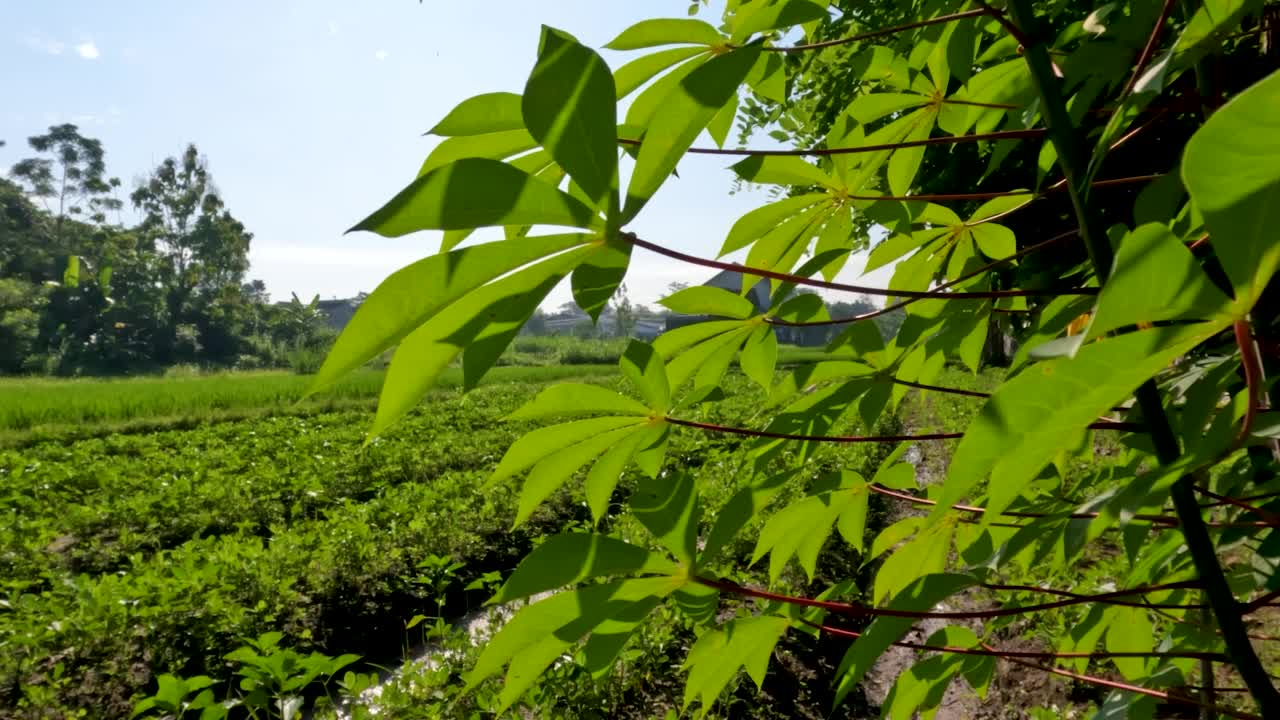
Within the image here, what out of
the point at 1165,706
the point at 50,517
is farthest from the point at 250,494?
the point at 1165,706

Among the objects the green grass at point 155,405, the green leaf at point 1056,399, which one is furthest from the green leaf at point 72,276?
the green leaf at point 1056,399

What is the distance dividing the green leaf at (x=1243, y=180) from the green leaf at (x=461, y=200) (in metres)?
0.24

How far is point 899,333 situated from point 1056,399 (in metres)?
0.38

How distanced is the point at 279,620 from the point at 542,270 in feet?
9.83

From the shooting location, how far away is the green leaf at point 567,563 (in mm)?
403

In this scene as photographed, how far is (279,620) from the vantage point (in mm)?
2766

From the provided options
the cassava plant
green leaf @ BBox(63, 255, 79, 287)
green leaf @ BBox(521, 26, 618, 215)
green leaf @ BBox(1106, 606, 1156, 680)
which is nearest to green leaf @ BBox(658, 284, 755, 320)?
the cassava plant

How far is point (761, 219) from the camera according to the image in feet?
2.06

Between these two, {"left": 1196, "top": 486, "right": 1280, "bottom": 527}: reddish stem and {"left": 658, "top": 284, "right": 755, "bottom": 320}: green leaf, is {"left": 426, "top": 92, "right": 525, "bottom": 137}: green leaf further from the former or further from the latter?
{"left": 1196, "top": 486, "right": 1280, "bottom": 527}: reddish stem

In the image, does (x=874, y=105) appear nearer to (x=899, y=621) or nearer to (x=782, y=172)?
(x=782, y=172)

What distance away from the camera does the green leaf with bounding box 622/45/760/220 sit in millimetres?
342

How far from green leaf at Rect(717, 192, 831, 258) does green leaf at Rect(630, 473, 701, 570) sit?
23 cm

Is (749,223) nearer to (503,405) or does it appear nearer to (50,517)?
(50,517)

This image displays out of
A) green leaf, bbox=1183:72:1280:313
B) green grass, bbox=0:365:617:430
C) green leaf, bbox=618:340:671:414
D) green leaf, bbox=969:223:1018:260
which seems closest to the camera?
green leaf, bbox=1183:72:1280:313
